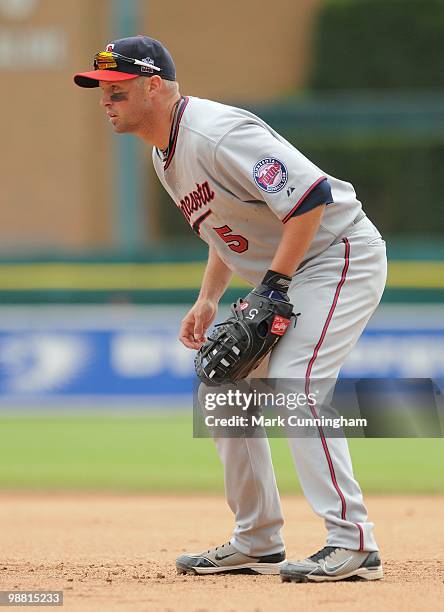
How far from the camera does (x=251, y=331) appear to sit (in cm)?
407

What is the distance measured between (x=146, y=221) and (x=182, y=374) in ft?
35.7

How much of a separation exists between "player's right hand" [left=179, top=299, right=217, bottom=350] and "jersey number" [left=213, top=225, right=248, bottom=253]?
0.40 metres

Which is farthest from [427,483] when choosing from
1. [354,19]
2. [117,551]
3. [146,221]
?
[354,19]

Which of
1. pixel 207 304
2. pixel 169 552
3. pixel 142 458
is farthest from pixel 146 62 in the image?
pixel 142 458

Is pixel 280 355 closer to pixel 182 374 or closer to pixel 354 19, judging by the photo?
pixel 182 374

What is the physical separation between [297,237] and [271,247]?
27 centimetres

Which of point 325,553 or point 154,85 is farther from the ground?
point 154,85

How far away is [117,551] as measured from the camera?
518 cm

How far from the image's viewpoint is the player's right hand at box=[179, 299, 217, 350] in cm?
467

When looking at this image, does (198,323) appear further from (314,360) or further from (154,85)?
(154,85)

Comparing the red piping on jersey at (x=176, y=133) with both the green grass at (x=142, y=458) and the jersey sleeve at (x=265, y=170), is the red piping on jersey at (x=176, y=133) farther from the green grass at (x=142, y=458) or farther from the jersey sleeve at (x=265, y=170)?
the green grass at (x=142, y=458)

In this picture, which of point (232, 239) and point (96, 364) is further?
point (96, 364)

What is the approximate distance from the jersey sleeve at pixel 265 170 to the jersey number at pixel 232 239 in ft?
0.59

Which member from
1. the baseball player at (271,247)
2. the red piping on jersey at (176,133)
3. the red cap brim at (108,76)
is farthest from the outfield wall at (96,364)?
the red cap brim at (108,76)
